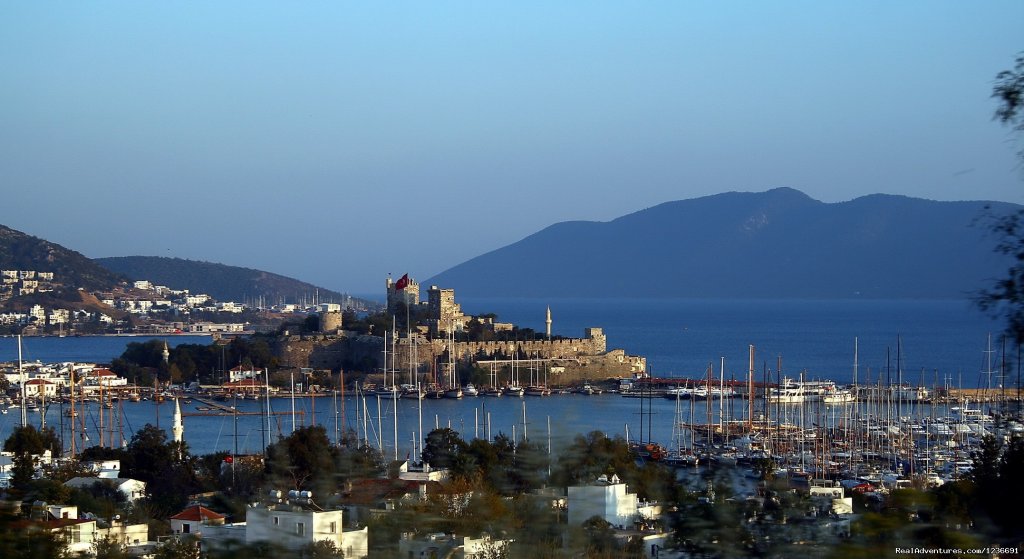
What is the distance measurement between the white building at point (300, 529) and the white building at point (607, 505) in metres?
0.47

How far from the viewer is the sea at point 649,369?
22391 mm

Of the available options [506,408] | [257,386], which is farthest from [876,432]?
[257,386]

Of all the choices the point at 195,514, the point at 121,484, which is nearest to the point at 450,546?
the point at 195,514

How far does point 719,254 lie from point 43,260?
69.6 meters

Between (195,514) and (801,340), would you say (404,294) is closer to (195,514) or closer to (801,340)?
(801,340)

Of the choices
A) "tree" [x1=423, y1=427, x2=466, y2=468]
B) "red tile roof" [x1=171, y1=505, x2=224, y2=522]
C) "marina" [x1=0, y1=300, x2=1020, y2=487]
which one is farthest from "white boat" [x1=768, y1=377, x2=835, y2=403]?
"red tile roof" [x1=171, y1=505, x2=224, y2=522]

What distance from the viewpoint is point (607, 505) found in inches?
144

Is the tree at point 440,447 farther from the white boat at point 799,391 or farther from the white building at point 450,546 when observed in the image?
the white boat at point 799,391

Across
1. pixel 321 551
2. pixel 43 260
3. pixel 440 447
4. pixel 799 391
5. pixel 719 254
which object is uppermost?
pixel 719 254

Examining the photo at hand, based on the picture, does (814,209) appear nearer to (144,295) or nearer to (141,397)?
(144,295)

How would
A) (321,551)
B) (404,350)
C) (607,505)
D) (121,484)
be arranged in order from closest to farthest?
(321,551) < (607,505) < (121,484) < (404,350)

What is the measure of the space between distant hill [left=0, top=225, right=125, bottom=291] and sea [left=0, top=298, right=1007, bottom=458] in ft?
30.3

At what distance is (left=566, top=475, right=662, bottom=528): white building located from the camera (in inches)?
114

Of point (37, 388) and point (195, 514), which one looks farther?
point (37, 388)
